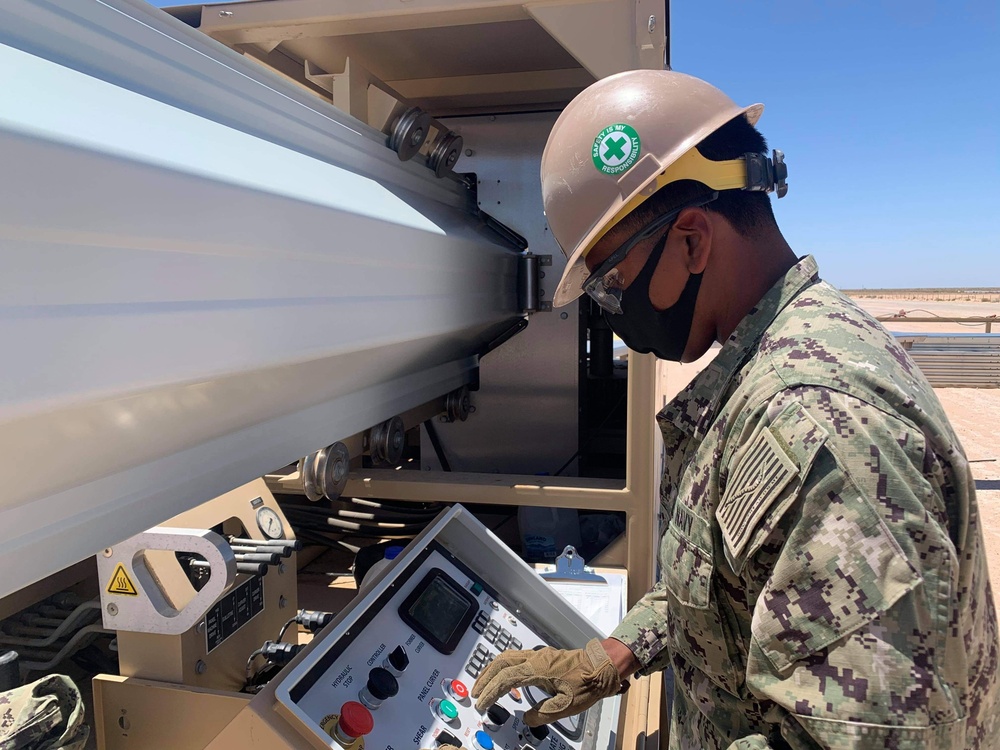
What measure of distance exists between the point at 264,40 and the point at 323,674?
4.85 feet

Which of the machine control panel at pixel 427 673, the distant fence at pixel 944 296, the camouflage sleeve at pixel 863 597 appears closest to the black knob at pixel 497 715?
the machine control panel at pixel 427 673

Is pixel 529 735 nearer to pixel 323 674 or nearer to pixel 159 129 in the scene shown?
pixel 323 674

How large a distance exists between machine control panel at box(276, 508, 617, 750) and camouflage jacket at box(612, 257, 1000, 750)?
1.58 feet

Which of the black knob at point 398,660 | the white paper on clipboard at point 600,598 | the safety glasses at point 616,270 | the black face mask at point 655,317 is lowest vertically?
the white paper on clipboard at point 600,598

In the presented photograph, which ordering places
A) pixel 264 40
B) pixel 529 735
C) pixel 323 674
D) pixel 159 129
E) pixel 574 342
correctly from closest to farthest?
pixel 159 129 → pixel 323 674 → pixel 529 735 → pixel 264 40 → pixel 574 342

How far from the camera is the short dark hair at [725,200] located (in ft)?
3.49

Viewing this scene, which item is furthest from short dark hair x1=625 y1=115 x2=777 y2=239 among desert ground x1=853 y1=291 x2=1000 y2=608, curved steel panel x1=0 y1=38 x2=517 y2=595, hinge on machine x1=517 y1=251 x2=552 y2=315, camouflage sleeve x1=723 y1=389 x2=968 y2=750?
desert ground x1=853 y1=291 x2=1000 y2=608

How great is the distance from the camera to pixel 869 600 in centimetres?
75

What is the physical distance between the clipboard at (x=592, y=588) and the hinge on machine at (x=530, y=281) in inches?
30.5

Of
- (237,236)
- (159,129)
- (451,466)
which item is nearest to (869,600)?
(237,236)

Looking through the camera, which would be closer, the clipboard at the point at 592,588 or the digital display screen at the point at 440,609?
the digital display screen at the point at 440,609

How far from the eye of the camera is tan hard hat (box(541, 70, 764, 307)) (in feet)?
3.48

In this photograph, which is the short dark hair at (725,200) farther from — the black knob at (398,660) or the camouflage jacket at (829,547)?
the black knob at (398,660)

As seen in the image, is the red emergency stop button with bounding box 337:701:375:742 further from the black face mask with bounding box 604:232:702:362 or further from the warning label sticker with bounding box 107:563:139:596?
the black face mask with bounding box 604:232:702:362
